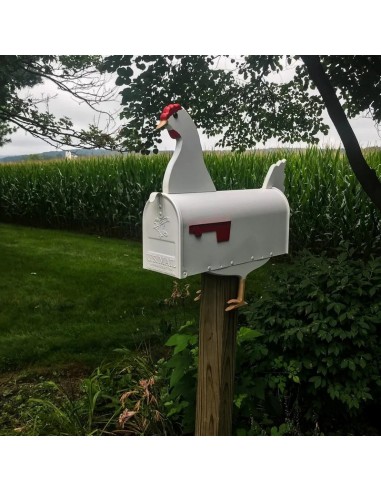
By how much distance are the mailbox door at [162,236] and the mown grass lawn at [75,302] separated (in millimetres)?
1285

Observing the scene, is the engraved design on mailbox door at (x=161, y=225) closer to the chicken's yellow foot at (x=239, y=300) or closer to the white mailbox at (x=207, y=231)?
the white mailbox at (x=207, y=231)

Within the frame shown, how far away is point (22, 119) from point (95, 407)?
211cm

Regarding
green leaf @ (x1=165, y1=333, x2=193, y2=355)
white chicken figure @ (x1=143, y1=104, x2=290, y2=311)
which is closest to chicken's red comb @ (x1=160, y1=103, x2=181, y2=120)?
white chicken figure @ (x1=143, y1=104, x2=290, y2=311)

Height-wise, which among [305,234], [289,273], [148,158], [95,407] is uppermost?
[148,158]

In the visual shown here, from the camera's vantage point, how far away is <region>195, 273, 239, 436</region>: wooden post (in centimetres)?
162

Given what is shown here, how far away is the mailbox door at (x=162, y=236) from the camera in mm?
1403

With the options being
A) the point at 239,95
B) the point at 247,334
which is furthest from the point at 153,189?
the point at 247,334

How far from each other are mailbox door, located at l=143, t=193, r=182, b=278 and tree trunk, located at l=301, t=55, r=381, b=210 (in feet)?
5.26

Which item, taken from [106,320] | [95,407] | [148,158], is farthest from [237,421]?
[148,158]

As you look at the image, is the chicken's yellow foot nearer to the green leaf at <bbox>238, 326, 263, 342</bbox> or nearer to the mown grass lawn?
the green leaf at <bbox>238, 326, 263, 342</bbox>

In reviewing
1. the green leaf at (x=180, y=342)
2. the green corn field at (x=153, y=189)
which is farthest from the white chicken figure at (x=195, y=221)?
the green corn field at (x=153, y=189)

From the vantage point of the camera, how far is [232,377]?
172cm

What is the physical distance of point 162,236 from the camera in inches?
57.4

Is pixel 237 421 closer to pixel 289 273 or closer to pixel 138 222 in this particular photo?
pixel 289 273
